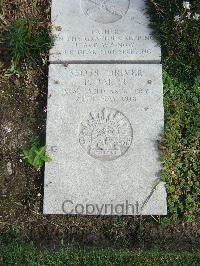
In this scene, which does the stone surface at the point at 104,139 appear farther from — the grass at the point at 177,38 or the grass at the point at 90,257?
the grass at the point at 90,257

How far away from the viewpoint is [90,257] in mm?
4059

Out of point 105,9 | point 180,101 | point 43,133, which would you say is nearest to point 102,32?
point 105,9

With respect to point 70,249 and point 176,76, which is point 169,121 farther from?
point 70,249

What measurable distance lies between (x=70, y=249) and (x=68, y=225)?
256mm

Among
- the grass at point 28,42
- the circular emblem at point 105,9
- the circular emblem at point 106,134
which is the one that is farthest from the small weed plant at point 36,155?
the circular emblem at point 105,9

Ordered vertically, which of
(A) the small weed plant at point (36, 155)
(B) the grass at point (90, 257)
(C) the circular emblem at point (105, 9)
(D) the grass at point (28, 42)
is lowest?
(B) the grass at point (90, 257)

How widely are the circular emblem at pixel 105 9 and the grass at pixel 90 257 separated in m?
2.26

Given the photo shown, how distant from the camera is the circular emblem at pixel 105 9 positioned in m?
4.77

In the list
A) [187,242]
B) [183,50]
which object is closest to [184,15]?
[183,50]

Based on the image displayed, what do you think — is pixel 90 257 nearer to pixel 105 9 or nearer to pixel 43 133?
pixel 43 133

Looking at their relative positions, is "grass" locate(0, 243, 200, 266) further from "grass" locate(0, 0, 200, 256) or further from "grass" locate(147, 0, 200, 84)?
"grass" locate(147, 0, 200, 84)

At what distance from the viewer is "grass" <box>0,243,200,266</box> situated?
13.2 feet

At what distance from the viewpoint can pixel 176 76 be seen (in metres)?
4.73

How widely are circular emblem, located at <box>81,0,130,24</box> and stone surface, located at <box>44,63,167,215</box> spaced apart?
0.52m
